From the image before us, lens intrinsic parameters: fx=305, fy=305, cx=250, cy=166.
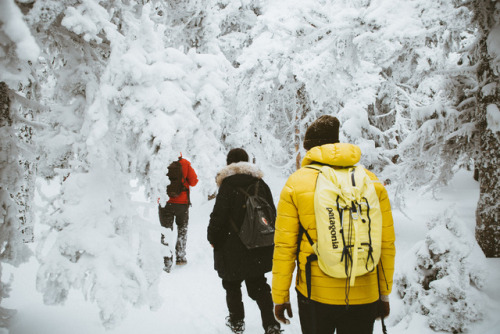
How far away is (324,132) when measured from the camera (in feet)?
8.26

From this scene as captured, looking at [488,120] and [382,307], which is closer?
[382,307]

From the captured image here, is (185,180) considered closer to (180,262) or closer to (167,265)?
(167,265)

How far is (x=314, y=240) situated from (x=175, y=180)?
162 inches

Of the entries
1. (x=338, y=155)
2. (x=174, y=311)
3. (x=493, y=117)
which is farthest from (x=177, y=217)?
(x=493, y=117)

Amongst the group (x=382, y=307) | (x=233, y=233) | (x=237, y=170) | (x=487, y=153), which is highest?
(x=237, y=170)

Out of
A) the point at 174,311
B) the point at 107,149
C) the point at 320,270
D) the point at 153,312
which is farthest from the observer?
the point at 174,311

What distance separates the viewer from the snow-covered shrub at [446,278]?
149 inches

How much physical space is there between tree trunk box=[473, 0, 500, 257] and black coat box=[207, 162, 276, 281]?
4530mm

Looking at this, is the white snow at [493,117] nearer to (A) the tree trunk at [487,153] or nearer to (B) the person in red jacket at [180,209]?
(A) the tree trunk at [487,153]

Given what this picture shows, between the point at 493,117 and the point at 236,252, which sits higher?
the point at 493,117

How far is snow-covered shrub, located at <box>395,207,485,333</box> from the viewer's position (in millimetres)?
3789

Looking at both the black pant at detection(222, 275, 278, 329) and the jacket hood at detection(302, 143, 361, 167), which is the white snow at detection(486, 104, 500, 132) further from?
the black pant at detection(222, 275, 278, 329)

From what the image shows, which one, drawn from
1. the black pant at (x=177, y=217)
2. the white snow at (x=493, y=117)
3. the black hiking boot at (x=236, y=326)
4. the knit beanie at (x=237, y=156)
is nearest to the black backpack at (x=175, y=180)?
the black pant at (x=177, y=217)

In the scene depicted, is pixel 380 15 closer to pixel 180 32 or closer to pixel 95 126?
pixel 95 126
